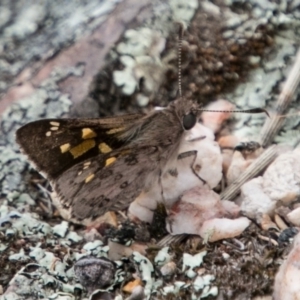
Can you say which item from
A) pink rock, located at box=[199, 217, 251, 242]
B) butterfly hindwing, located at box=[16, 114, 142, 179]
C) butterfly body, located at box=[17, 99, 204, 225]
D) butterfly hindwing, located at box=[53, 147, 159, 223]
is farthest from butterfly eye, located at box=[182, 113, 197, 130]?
pink rock, located at box=[199, 217, 251, 242]

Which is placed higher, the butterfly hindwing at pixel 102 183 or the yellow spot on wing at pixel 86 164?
the yellow spot on wing at pixel 86 164

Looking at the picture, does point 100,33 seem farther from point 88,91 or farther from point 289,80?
point 289,80

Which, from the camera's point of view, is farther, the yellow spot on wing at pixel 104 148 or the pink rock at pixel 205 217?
the yellow spot on wing at pixel 104 148

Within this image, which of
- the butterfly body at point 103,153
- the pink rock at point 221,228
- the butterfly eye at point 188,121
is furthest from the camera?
the butterfly eye at point 188,121

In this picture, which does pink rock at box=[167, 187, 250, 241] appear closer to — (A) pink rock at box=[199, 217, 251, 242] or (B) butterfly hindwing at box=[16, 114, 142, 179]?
(A) pink rock at box=[199, 217, 251, 242]

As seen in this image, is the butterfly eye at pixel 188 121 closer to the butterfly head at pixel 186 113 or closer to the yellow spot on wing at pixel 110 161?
the butterfly head at pixel 186 113

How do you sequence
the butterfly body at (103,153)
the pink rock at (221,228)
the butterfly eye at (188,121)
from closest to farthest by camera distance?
the pink rock at (221,228) < the butterfly body at (103,153) < the butterfly eye at (188,121)

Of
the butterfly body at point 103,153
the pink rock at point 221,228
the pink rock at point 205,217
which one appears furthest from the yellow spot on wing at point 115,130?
the pink rock at point 221,228

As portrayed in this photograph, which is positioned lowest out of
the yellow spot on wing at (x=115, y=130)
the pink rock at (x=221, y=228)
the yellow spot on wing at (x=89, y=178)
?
the pink rock at (x=221, y=228)
